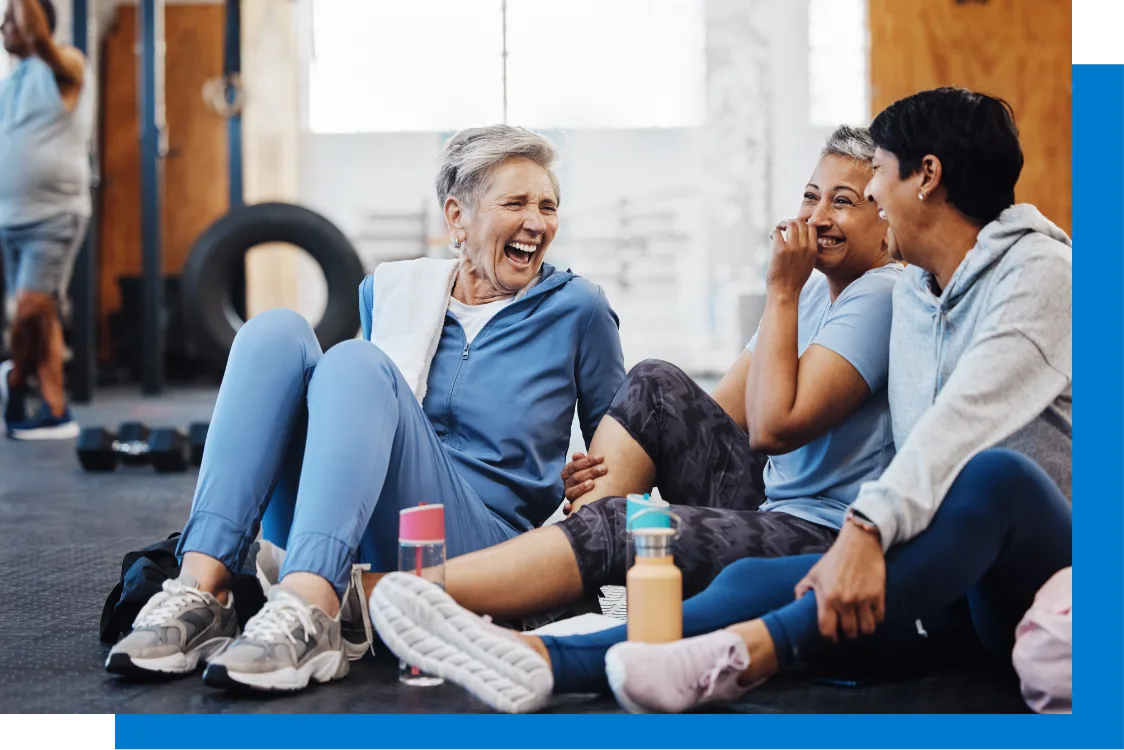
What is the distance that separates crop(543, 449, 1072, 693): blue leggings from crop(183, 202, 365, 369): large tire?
130 inches

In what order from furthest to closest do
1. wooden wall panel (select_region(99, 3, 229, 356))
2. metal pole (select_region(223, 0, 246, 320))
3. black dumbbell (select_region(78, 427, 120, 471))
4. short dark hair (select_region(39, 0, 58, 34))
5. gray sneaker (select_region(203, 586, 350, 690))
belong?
wooden wall panel (select_region(99, 3, 229, 356)) → metal pole (select_region(223, 0, 246, 320)) → short dark hair (select_region(39, 0, 58, 34)) → black dumbbell (select_region(78, 427, 120, 471)) → gray sneaker (select_region(203, 586, 350, 690))

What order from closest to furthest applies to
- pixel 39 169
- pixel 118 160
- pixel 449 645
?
pixel 449 645
pixel 39 169
pixel 118 160

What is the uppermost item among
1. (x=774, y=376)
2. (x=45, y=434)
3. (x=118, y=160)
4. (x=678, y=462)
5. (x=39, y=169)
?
(x=118, y=160)

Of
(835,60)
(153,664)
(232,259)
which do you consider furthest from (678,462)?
(835,60)

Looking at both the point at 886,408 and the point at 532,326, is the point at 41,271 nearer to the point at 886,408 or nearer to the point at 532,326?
the point at 532,326

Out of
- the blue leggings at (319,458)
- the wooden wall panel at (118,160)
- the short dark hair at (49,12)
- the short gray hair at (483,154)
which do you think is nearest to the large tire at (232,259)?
the short dark hair at (49,12)

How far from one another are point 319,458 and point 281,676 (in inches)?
9.7

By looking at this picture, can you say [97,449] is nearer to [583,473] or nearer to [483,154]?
[483,154]

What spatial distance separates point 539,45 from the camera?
655 cm

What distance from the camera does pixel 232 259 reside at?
4801 millimetres

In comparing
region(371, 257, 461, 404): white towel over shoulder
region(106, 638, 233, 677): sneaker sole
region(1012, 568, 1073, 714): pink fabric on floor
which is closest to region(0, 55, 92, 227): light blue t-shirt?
region(371, 257, 461, 404): white towel over shoulder

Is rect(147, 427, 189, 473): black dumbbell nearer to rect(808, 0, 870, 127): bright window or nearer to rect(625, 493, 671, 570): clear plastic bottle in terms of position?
rect(625, 493, 671, 570): clear plastic bottle

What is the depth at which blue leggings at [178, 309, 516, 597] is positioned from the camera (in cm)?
149

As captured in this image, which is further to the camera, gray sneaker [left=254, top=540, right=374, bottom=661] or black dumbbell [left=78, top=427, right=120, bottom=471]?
black dumbbell [left=78, top=427, right=120, bottom=471]
